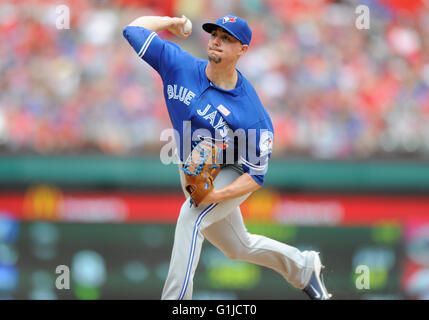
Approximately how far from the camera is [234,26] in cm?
429

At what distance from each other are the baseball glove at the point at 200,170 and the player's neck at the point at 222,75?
39 cm

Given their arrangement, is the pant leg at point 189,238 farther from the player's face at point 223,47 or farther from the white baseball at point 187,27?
the white baseball at point 187,27

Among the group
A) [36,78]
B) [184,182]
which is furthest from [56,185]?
[184,182]

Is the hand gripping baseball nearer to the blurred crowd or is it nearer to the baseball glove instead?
the baseball glove

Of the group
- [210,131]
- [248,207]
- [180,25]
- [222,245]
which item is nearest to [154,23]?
[180,25]

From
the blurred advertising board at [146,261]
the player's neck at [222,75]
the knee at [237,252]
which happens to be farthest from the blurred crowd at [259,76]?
the player's neck at [222,75]

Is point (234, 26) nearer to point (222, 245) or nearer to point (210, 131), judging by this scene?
point (210, 131)

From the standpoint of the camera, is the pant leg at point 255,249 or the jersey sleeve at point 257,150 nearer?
the jersey sleeve at point 257,150

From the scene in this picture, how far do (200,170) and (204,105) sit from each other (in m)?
0.44

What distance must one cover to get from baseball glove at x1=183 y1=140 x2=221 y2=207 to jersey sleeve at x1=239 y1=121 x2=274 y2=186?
207 millimetres

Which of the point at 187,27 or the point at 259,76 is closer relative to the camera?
the point at 187,27

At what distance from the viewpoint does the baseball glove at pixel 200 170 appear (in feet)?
13.9

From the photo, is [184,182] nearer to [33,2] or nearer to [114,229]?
[114,229]

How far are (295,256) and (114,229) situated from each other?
2.92 meters
